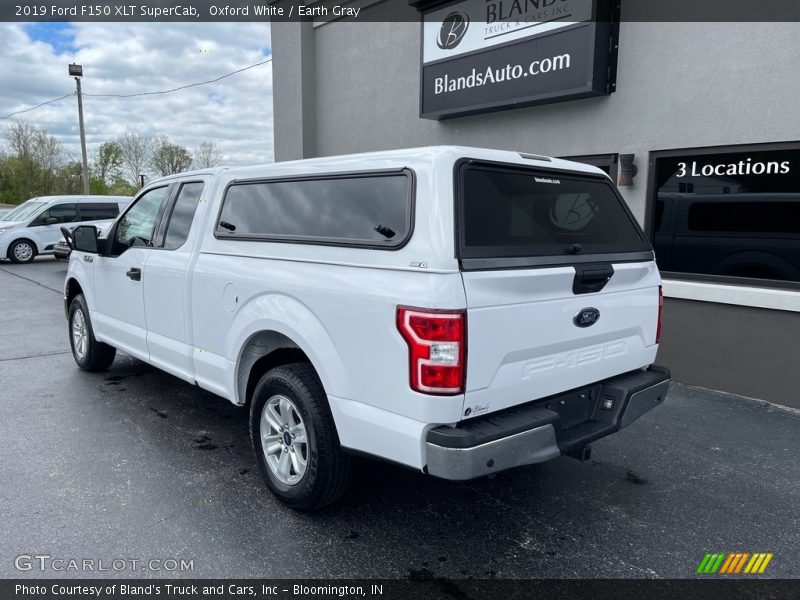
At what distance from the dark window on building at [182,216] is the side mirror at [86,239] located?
105 cm

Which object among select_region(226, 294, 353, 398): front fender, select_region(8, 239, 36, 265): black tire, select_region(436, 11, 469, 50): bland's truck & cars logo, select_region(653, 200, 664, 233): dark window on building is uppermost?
select_region(436, 11, 469, 50): bland's truck & cars logo

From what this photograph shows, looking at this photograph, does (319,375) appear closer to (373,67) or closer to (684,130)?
(684,130)

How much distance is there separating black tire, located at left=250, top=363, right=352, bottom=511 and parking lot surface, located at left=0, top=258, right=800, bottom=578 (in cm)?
16

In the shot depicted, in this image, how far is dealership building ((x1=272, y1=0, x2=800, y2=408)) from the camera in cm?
543

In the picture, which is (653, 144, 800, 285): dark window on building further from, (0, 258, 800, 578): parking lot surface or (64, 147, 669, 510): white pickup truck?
(64, 147, 669, 510): white pickup truck

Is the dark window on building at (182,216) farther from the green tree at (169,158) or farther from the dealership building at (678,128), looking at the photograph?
the green tree at (169,158)

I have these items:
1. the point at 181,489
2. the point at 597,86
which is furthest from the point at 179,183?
the point at 597,86

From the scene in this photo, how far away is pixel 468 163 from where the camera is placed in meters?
2.93

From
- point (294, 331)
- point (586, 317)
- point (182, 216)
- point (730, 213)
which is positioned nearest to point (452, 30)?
point (730, 213)

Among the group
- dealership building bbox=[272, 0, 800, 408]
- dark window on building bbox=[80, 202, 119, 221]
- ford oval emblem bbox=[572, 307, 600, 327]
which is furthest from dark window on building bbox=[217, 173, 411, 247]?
dark window on building bbox=[80, 202, 119, 221]

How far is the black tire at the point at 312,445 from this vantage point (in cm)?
310

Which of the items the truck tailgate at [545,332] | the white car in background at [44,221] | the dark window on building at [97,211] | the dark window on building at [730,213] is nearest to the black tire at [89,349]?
the truck tailgate at [545,332]

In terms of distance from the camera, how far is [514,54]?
7277mm

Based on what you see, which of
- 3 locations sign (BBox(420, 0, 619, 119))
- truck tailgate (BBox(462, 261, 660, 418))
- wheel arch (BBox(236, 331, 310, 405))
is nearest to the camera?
truck tailgate (BBox(462, 261, 660, 418))
